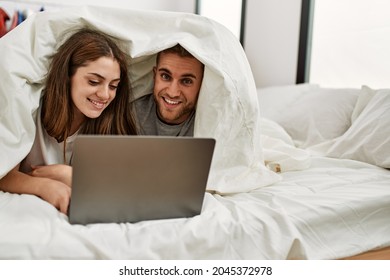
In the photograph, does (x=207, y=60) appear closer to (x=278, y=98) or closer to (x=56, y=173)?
(x=56, y=173)

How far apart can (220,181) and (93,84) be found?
1.43 ft

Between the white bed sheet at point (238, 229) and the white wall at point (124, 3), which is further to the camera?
the white wall at point (124, 3)

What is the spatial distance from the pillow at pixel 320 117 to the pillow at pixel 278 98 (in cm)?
7

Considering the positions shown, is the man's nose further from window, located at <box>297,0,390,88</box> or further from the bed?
window, located at <box>297,0,390,88</box>

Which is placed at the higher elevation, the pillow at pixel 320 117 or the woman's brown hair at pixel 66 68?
the woman's brown hair at pixel 66 68

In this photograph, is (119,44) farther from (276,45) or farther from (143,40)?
(276,45)

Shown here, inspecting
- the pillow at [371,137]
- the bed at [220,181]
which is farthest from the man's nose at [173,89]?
the pillow at [371,137]

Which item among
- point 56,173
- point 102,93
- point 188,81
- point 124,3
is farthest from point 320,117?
point 124,3

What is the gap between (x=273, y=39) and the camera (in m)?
2.77

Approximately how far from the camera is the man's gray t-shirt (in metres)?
1.34

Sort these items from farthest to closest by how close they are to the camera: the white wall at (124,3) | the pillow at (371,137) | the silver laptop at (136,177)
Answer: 1. the white wall at (124,3)
2. the pillow at (371,137)
3. the silver laptop at (136,177)

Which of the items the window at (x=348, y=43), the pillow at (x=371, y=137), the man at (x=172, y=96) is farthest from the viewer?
the window at (x=348, y=43)

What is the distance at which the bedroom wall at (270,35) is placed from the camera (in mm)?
2602

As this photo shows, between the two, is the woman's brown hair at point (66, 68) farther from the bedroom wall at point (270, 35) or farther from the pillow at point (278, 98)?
the bedroom wall at point (270, 35)
